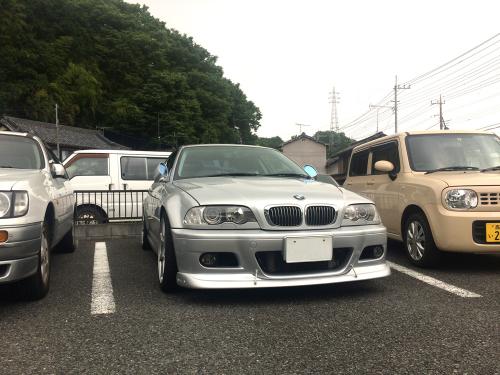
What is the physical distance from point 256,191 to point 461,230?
83.6 inches

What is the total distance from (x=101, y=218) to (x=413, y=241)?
569 centimetres

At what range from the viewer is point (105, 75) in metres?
43.2

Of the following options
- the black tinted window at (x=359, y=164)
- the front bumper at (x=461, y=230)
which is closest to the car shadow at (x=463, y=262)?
the front bumper at (x=461, y=230)

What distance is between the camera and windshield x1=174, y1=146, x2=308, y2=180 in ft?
14.4

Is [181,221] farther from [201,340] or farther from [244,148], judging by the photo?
[244,148]

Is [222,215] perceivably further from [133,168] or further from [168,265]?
[133,168]

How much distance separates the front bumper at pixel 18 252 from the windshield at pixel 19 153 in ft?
4.19

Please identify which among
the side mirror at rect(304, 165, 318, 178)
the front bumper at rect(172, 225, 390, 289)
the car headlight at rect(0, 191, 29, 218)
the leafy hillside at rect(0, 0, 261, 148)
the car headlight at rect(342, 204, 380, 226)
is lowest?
the front bumper at rect(172, 225, 390, 289)

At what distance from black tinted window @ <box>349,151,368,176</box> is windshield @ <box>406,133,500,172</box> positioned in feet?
3.45

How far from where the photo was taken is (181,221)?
3.37 m

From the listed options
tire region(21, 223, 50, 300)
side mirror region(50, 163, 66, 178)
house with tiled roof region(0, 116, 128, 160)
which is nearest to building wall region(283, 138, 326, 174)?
house with tiled roof region(0, 116, 128, 160)

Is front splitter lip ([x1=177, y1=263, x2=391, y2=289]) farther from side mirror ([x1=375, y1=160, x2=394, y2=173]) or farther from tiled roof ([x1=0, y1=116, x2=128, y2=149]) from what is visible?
tiled roof ([x1=0, y1=116, x2=128, y2=149])

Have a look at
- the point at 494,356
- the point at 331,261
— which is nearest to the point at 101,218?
the point at 331,261

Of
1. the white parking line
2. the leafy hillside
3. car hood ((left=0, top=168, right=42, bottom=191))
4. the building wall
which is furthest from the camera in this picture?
the building wall
